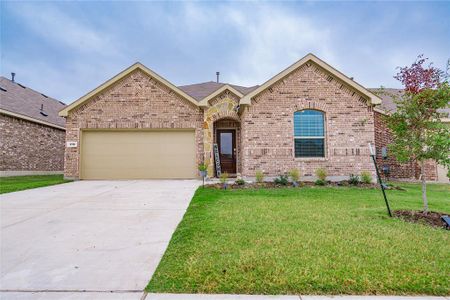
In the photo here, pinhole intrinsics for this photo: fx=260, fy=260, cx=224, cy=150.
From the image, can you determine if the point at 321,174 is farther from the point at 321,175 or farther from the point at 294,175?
the point at 294,175

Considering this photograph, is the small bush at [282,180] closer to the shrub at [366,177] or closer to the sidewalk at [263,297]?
the shrub at [366,177]

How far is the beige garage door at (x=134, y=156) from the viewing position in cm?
1268

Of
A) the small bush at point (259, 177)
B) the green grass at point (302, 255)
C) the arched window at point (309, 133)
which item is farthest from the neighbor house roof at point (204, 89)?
the green grass at point (302, 255)

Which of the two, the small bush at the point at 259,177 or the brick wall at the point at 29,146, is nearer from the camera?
the small bush at the point at 259,177

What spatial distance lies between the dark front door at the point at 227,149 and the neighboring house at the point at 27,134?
1127 centimetres

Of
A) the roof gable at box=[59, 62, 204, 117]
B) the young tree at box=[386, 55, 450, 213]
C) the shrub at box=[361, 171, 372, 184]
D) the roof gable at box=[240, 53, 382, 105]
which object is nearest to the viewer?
the young tree at box=[386, 55, 450, 213]

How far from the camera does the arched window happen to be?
10.8 meters

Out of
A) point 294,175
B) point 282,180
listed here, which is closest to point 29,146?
point 282,180

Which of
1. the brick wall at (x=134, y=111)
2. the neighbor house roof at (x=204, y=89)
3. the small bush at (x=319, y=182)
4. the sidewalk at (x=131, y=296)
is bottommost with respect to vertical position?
the sidewalk at (x=131, y=296)

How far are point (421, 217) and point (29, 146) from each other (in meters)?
18.6

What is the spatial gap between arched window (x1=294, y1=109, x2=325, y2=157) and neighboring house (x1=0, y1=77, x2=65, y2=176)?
48.9 feet

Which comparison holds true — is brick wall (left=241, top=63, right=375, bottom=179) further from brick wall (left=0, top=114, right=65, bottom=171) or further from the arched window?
brick wall (left=0, top=114, right=65, bottom=171)

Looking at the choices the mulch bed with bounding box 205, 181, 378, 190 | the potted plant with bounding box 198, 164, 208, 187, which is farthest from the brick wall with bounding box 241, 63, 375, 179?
the potted plant with bounding box 198, 164, 208, 187

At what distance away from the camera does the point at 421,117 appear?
5.33 m
